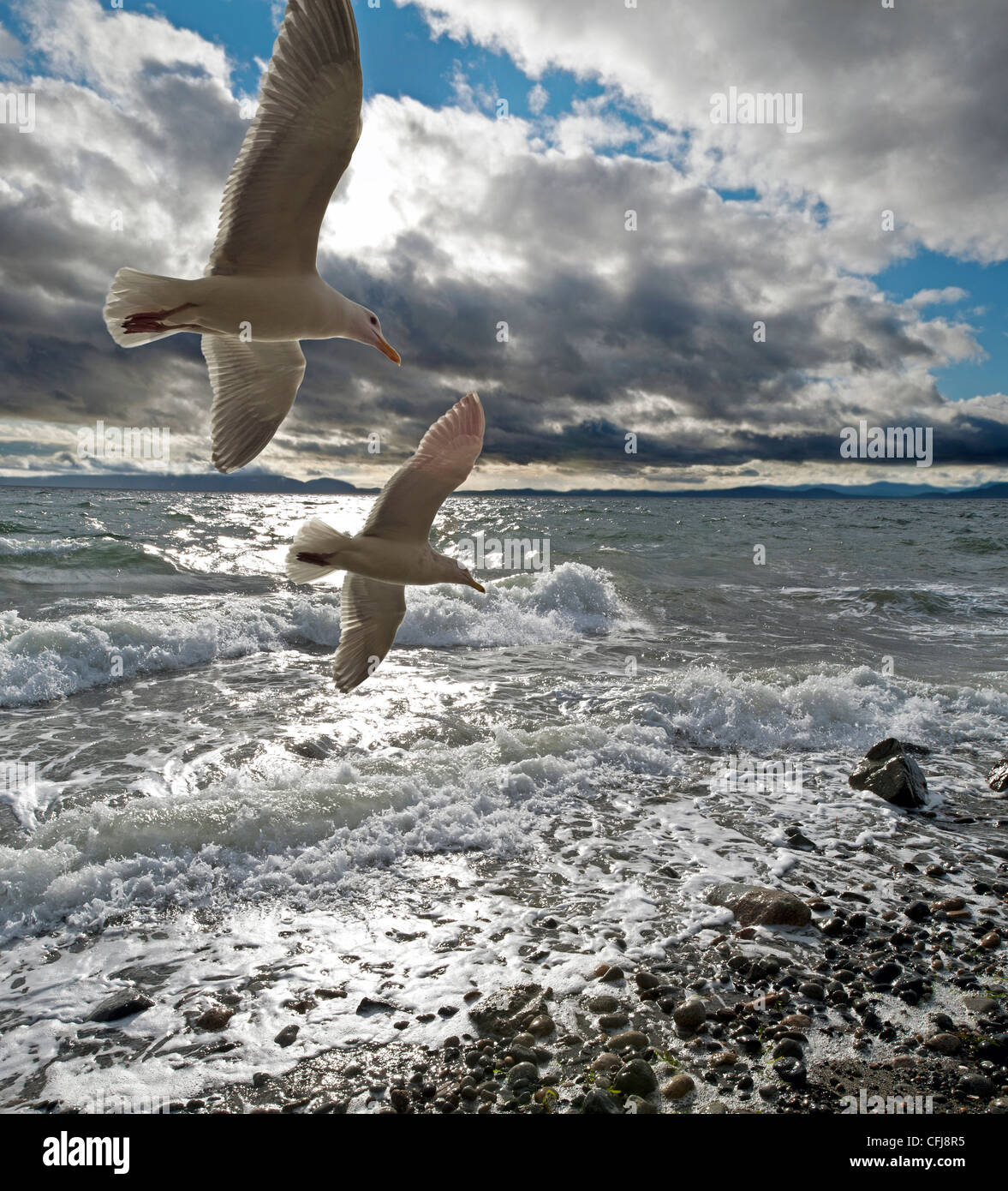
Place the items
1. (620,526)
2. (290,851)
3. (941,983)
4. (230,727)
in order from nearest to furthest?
(941,983)
(290,851)
(230,727)
(620,526)

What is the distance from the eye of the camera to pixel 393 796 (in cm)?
769

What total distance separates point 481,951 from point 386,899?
106 centimetres

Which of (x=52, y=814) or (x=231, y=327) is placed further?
(x=52, y=814)

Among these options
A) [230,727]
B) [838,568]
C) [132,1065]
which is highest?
[838,568]

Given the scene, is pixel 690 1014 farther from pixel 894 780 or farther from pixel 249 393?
pixel 894 780

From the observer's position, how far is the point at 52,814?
741 cm

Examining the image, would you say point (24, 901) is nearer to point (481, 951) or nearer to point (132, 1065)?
point (132, 1065)

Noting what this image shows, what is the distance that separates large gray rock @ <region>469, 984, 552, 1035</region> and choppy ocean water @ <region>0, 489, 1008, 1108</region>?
0.44ft

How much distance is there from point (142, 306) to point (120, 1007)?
4853mm

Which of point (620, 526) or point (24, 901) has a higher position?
point (620, 526)

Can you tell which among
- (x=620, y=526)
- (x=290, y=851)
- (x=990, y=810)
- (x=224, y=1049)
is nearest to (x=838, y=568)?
(x=620, y=526)

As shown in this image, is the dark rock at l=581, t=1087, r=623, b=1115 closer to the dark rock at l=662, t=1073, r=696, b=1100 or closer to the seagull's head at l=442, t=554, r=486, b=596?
the dark rock at l=662, t=1073, r=696, b=1100

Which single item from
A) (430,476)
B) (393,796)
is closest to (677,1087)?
(430,476)

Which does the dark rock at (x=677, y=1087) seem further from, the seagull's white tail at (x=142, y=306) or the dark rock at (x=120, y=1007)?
the seagull's white tail at (x=142, y=306)
